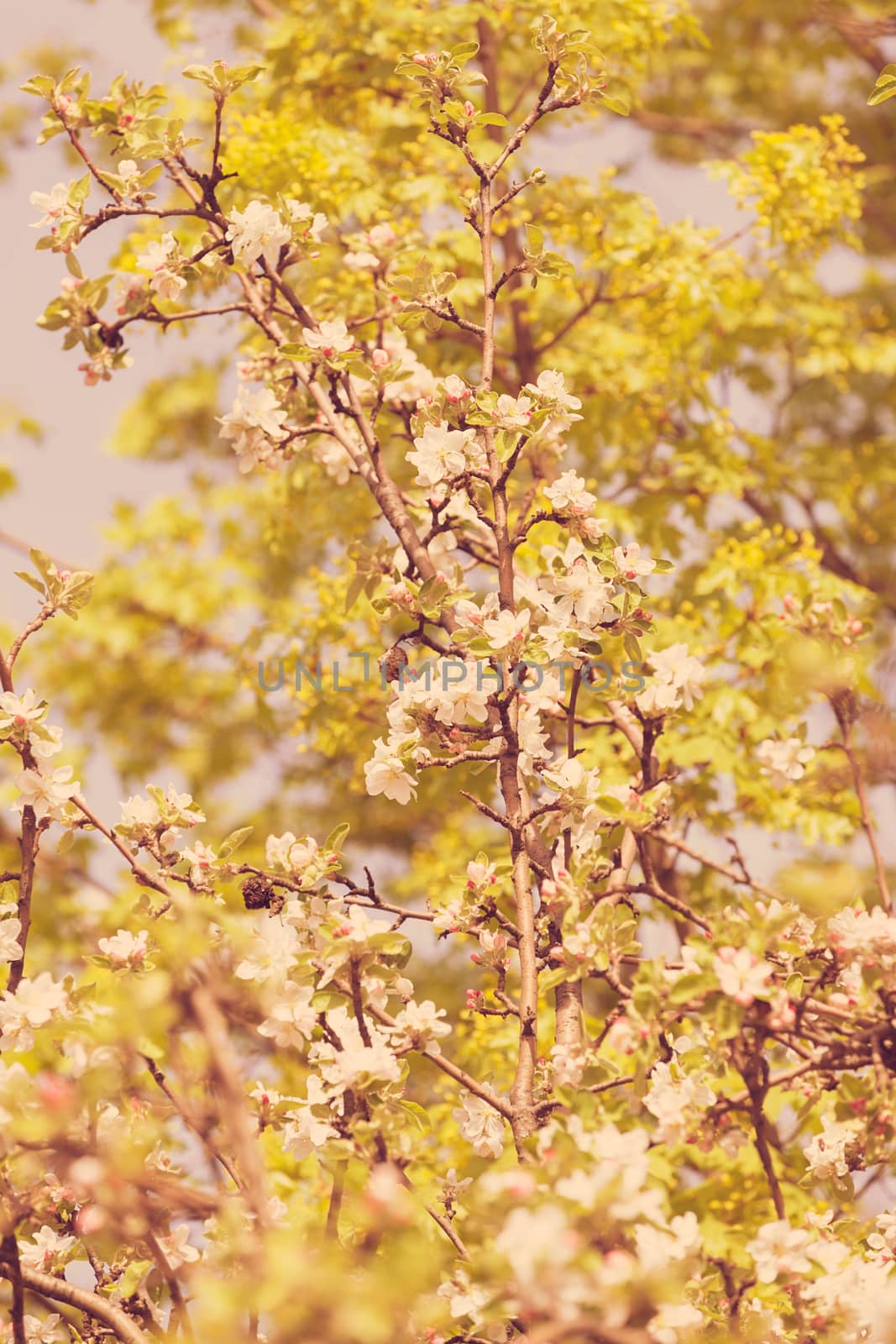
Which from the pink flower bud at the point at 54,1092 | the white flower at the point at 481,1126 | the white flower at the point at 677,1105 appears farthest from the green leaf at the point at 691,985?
the pink flower bud at the point at 54,1092

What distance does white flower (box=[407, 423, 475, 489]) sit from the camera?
7.61 feet

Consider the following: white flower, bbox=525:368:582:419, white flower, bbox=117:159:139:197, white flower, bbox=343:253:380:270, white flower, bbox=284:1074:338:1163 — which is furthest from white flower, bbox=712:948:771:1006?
white flower, bbox=343:253:380:270

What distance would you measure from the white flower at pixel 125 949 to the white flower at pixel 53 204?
5.26ft

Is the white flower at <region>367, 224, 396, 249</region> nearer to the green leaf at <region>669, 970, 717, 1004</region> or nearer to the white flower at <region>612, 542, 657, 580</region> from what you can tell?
the white flower at <region>612, 542, 657, 580</region>

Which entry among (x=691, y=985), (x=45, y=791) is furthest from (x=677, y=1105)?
(x=45, y=791)

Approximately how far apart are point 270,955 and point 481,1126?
0.60 meters

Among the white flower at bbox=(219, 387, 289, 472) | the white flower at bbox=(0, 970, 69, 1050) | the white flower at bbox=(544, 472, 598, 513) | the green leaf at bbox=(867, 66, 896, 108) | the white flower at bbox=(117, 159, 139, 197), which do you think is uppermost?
the green leaf at bbox=(867, 66, 896, 108)

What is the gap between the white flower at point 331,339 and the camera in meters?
2.57

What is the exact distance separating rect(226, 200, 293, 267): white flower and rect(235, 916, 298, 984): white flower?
1541 millimetres

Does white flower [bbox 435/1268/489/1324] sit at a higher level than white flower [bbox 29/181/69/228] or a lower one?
lower

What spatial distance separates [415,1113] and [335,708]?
8.54 feet

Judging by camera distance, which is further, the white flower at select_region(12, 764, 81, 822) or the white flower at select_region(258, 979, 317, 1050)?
the white flower at select_region(12, 764, 81, 822)

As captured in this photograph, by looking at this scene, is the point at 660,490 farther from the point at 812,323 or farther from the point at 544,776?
the point at 544,776

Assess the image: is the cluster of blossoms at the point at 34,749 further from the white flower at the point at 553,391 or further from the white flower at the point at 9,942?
the white flower at the point at 553,391
